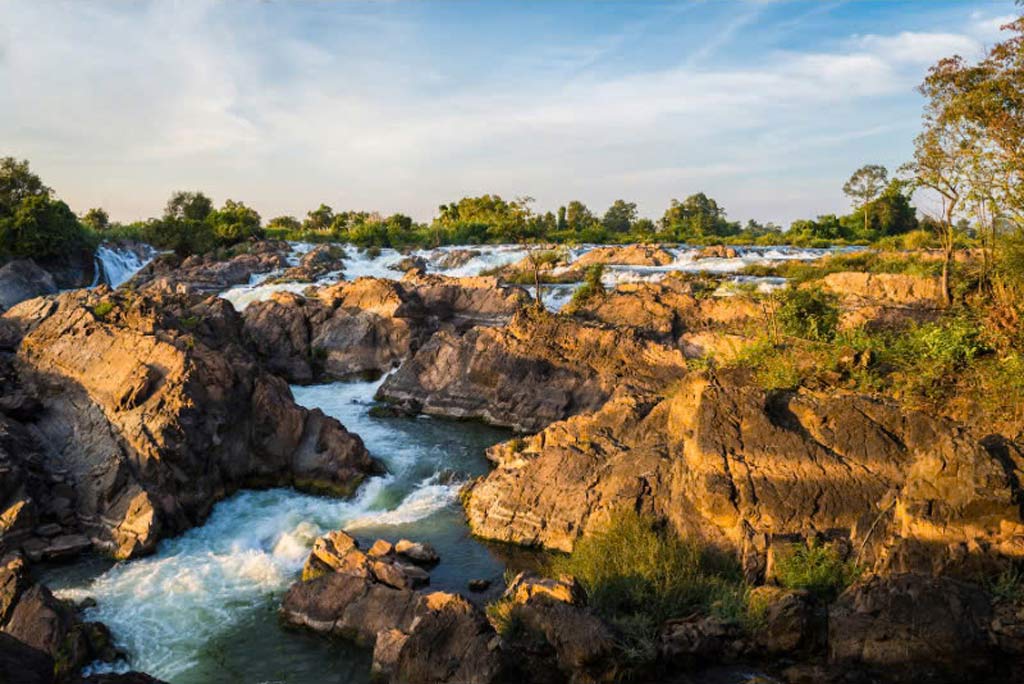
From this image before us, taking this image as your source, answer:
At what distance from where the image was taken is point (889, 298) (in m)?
21.0

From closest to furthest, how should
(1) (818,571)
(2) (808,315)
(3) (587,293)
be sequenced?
(1) (818,571), (2) (808,315), (3) (587,293)

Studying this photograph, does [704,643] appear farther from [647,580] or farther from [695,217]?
[695,217]

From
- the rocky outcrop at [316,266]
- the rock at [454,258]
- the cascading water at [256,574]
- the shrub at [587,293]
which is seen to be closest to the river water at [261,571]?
the cascading water at [256,574]

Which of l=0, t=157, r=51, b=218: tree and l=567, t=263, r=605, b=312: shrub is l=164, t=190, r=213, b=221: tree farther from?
l=567, t=263, r=605, b=312: shrub

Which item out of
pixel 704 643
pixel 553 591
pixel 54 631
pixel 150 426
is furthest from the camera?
pixel 150 426

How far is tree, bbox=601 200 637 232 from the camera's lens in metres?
84.4

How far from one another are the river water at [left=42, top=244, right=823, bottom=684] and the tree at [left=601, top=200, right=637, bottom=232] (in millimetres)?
69411

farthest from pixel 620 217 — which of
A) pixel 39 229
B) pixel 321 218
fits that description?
pixel 39 229

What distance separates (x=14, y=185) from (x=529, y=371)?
1478 inches

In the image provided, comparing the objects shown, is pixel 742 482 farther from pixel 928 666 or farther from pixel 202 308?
pixel 202 308

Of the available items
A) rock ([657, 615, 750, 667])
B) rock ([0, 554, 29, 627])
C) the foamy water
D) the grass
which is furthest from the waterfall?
rock ([657, 615, 750, 667])

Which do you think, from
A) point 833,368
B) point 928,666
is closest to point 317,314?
point 833,368

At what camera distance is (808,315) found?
14.0 meters

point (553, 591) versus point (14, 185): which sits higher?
point (14, 185)
